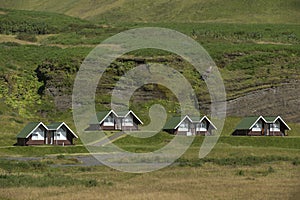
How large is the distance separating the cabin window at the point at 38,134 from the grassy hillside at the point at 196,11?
93.0 m

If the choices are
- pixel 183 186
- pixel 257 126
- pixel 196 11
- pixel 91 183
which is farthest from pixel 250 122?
pixel 196 11

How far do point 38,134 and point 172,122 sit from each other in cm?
1539

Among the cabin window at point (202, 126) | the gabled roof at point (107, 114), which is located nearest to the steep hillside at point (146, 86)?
the gabled roof at point (107, 114)

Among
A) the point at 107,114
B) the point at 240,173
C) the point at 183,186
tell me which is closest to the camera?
the point at 183,186

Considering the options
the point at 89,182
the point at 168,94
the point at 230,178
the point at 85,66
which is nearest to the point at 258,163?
the point at 230,178

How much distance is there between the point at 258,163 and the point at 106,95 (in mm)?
40190

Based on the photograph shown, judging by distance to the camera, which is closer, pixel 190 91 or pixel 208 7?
pixel 190 91

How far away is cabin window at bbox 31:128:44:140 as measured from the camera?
6500cm

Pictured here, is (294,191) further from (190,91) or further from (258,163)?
(190,91)

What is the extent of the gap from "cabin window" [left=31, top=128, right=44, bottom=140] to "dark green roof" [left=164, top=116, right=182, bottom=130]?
552 inches

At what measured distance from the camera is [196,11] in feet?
530

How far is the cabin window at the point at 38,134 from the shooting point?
2559 inches

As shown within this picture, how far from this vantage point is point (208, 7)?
530 feet

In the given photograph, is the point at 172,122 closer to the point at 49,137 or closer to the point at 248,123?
the point at 248,123
